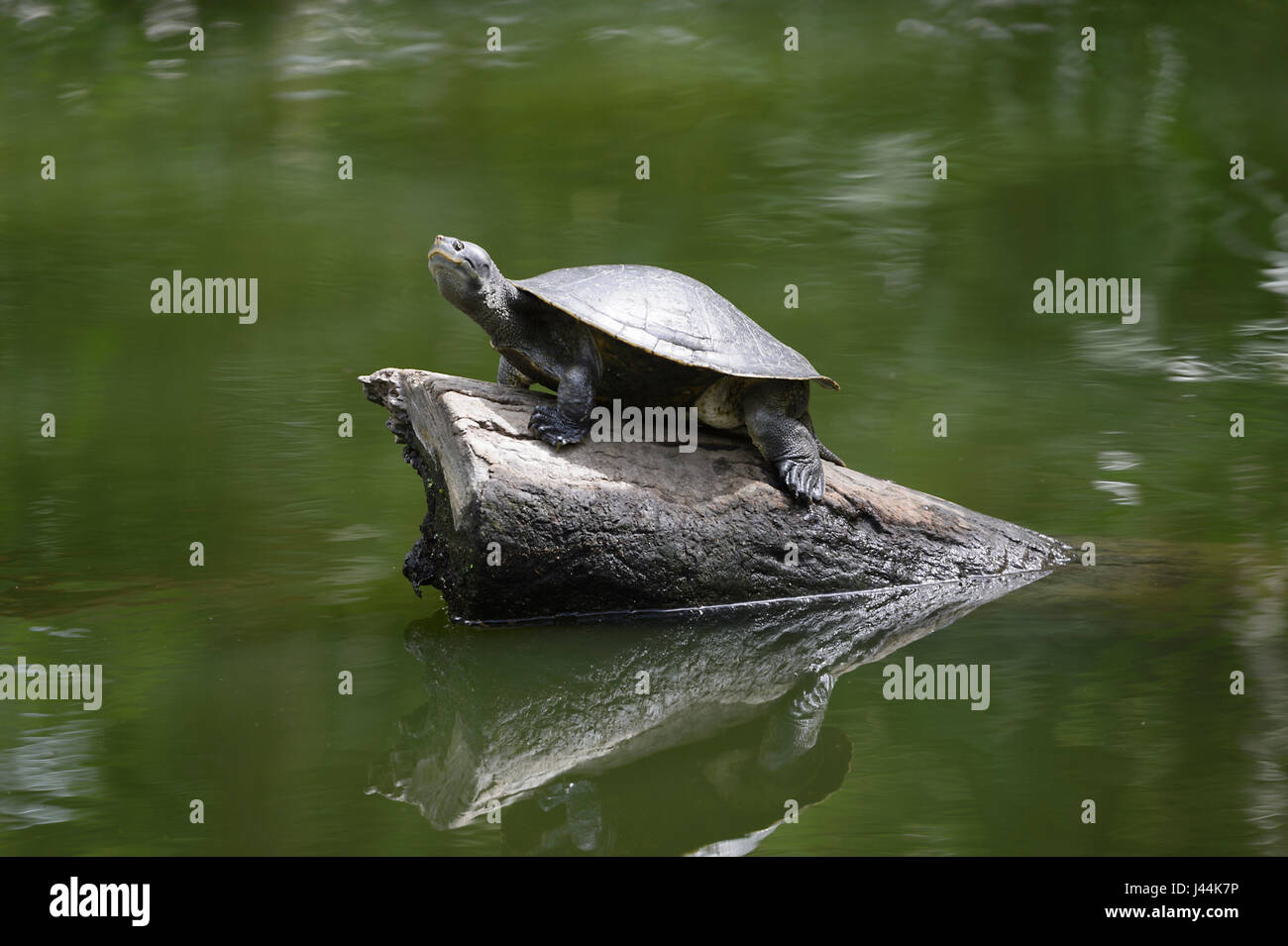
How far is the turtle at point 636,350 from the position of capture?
18.6ft

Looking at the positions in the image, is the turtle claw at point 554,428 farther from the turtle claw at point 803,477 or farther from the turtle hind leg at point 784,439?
the turtle claw at point 803,477

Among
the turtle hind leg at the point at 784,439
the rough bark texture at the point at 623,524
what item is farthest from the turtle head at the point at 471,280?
the turtle hind leg at the point at 784,439

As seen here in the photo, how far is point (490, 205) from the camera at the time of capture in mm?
12883

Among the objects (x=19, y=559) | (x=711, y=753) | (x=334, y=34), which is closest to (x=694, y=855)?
(x=711, y=753)

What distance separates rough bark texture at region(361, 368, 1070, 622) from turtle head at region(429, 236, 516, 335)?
0.33 meters

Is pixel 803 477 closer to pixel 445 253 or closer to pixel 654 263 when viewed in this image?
pixel 445 253

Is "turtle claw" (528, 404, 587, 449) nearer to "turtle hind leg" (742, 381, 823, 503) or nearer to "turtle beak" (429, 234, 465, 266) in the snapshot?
"turtle beak" (429, 234, 465, 266)

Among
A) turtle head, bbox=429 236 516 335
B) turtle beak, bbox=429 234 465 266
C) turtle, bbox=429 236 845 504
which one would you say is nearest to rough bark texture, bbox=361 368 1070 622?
turtle, bbox=429 236 845 504

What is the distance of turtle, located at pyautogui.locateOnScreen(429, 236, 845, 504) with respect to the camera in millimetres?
5660

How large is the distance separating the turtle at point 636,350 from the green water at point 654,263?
1.04 metres

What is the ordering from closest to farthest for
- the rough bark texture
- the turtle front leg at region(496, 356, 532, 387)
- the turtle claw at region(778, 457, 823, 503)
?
the rough bark texture < the turtle claw at region(778, 457, 823, 503) < the turtle front leg at region(496, 356, 532, 387)

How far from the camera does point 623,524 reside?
18.4 ft

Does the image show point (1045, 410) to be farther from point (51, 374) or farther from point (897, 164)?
point (51, 374)

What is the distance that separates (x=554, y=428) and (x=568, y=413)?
0.09m
